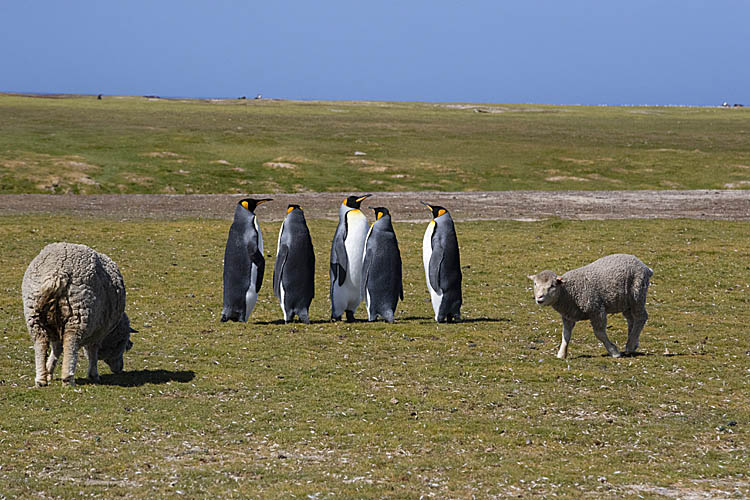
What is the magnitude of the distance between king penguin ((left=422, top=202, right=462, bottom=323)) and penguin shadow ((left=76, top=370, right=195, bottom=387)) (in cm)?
531

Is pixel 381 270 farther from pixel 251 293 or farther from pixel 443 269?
pixel 251 293

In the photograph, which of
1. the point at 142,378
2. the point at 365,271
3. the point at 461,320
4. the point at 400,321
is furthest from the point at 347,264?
the point at 142,378

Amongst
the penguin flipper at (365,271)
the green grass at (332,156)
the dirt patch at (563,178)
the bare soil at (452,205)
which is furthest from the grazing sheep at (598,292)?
the dirt patch at (563,178)

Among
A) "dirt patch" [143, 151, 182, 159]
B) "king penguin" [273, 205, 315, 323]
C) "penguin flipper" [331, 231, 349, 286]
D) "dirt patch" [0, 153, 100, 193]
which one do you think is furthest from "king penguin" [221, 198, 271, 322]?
"dirt patch" [143, 151, 182, 159]

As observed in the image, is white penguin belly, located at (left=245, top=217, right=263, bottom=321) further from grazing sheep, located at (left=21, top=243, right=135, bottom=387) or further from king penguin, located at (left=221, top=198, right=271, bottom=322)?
grazing sheep, located at (left=21, top=243, right=135, bottom=387)

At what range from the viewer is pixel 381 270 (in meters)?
15.6

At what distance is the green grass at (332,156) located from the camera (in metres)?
41.8

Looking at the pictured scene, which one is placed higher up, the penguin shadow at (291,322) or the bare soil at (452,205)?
the bare soil at (452,205)

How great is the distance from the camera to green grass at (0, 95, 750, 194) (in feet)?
137

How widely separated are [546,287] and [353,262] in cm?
453

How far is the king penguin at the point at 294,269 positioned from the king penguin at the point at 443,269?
7.28ft

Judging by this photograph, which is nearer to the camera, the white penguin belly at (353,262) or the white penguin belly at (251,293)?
the white penguin belly at (251,293)

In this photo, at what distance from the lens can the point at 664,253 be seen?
23.6 m

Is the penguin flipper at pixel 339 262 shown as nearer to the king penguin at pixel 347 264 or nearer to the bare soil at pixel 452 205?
the king penguin at pixel 347 264
